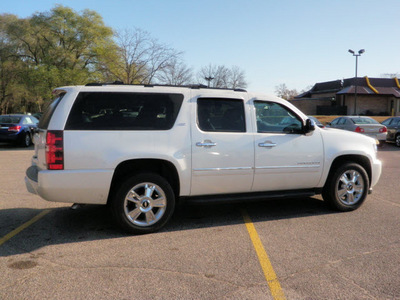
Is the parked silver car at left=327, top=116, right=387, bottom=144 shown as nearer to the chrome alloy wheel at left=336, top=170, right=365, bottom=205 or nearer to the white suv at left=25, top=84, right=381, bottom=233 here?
the chrome alloy wheel at left=336, top=170, right=365, bottom=205

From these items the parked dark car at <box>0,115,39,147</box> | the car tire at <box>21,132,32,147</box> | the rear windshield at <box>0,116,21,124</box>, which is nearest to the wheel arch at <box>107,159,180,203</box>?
the parked dark car at <box>0,115,39,147</box>

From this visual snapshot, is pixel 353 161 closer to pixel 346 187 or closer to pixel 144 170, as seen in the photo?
pixel 346 187

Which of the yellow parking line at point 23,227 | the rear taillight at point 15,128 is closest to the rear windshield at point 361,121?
the yellow parking line at point 23,227

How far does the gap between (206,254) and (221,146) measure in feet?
4.91

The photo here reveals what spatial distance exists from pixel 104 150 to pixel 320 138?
3195mm

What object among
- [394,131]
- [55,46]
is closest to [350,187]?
[394,131]

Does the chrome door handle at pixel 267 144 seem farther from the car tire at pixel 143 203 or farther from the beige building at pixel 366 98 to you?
the beige building at pixel 366 98

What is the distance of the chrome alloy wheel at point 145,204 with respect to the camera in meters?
4.61

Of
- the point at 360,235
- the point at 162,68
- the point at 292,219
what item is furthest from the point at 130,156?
the point at 162,68

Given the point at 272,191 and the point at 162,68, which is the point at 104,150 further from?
the point at 162,68

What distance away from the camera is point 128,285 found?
130 inches

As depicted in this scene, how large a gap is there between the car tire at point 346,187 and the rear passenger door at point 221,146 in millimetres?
1478

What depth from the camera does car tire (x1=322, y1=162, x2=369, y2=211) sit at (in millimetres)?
5654

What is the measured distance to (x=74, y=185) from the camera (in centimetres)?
Answer: 435
